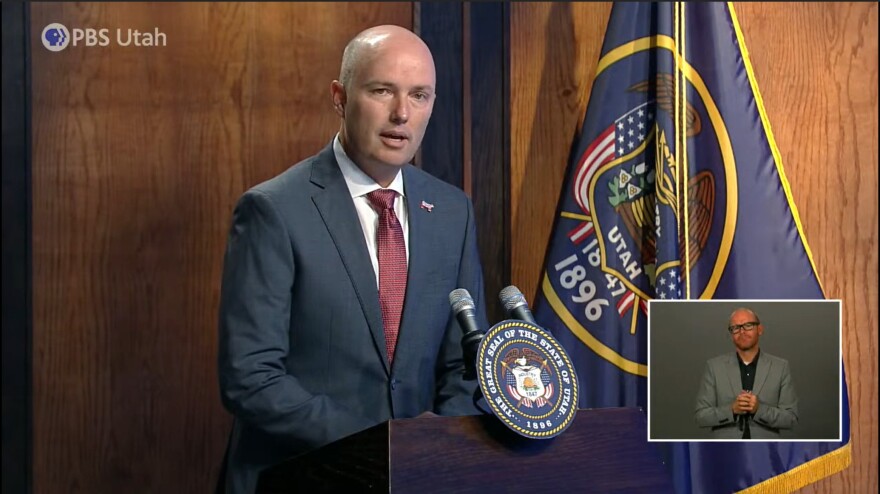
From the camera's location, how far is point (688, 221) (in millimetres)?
2832

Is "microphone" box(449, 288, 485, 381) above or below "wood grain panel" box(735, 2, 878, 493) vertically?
below

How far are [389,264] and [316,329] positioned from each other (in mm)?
209

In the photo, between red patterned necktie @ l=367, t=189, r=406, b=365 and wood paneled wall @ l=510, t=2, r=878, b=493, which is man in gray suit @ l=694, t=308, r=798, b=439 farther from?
red patterned necktie @ l=367, t=189, r=406, b=365

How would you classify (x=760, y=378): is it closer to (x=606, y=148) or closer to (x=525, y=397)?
(x=606, y=148)

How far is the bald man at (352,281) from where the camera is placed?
2.09m

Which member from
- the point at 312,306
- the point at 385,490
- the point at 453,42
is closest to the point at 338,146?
the point at 312,306

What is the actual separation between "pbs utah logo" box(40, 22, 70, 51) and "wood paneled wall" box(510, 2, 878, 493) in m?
1.22

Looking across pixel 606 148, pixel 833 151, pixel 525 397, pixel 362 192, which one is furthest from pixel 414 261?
pixel 833 151

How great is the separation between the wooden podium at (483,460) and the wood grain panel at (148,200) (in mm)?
1223

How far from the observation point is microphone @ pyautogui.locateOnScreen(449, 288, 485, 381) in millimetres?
1702

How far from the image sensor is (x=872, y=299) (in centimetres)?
300

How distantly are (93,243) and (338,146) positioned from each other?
0.93m

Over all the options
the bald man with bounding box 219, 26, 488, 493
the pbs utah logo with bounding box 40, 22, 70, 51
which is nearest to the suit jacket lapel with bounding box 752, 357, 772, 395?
the bald man with bounding box 219, 26, 488, 493

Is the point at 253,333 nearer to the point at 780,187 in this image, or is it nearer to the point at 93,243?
the point at 93,243
